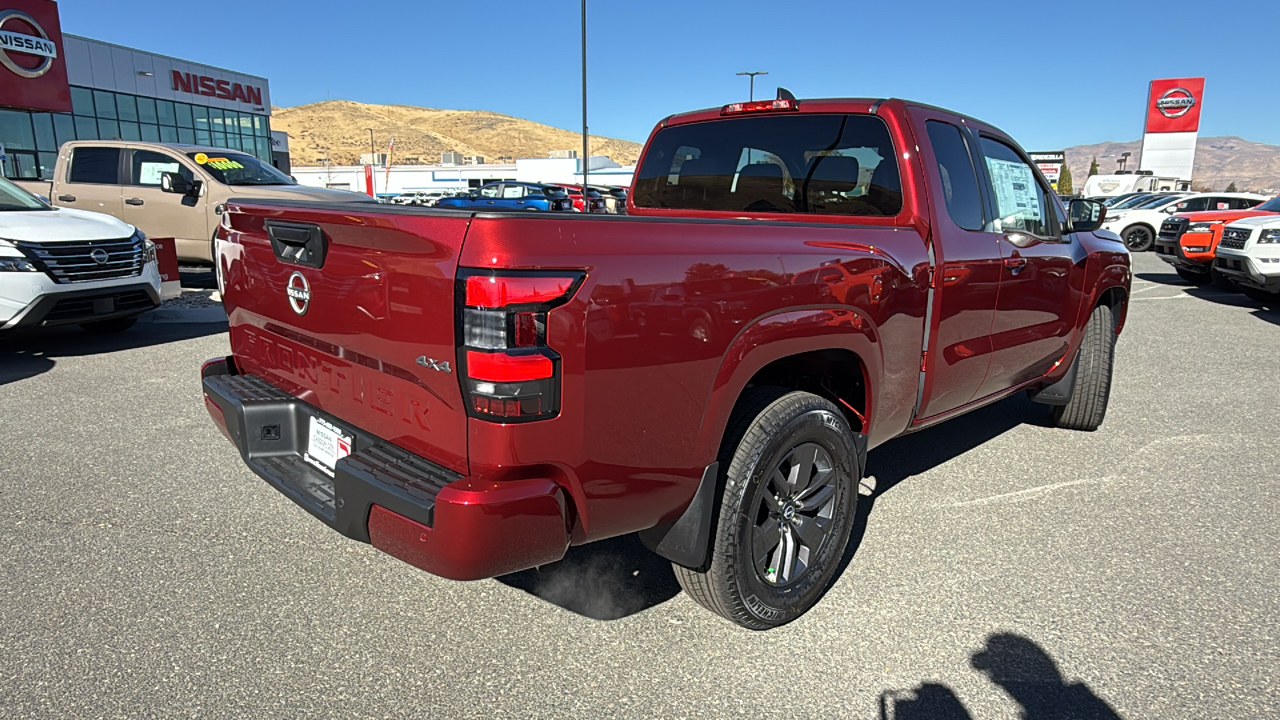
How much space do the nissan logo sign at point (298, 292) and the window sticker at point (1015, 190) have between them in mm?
3085

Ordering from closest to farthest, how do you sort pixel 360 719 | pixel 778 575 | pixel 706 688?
pixel 360 719
pixel 706 688
pixel 778 575

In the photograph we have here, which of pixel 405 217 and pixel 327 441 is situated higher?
pixel 405 217

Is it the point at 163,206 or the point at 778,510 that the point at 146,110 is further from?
the point at 778,510

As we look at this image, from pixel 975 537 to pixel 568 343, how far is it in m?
2.45

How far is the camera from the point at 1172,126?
55.1m

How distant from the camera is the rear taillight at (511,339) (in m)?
1.88

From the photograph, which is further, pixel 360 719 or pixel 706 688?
pixel 706 688

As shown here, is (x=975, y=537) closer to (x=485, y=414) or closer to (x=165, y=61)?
(x=485, y=414)

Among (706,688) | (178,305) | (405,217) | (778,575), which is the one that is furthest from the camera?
(178,305)

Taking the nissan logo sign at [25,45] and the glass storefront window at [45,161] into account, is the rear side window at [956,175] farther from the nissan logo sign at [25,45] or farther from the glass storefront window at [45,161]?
the glass storefront window at [45,161]

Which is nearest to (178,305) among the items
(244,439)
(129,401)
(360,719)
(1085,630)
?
(129,401)

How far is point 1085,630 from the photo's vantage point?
2768 mm

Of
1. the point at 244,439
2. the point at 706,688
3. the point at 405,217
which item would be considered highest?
the point at 405,217

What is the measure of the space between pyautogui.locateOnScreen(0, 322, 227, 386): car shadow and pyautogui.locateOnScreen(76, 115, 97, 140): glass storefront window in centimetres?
3267
